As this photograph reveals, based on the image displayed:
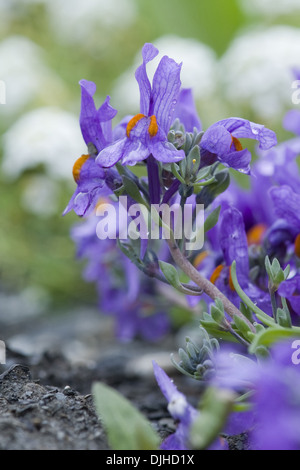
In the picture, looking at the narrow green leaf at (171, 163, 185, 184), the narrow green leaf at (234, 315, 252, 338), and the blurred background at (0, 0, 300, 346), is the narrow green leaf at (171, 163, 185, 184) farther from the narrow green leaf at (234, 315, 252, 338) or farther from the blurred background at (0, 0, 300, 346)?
the blurred background at (0, 0, 300, 346)

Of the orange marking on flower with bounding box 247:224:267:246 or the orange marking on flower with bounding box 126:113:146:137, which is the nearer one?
the orange marking on flower with bounding box 126:113:146:137

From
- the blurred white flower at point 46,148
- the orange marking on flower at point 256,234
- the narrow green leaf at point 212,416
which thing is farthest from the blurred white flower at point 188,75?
the narrow green leaf at point 212,416

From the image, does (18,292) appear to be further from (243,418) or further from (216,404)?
(216,404)

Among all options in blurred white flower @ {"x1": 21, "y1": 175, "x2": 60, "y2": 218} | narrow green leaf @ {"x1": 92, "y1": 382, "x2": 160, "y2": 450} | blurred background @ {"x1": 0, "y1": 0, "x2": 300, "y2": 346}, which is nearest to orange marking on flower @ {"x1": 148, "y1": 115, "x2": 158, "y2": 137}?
narrow green leaf @ {"x1": 92, "y1": 382, "x2": 160, "y2": 450}

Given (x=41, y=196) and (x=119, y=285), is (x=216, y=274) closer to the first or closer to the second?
(x=119, y=285)

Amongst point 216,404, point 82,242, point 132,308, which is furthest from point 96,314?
point 216,404

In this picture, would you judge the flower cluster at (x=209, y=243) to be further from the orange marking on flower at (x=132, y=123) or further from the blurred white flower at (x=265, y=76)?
the blurred white flower at (x=265, y=76)
